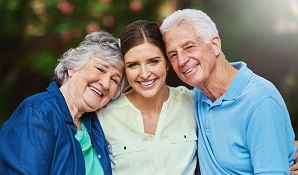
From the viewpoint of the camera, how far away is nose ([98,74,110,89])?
Answer: 2.67 meters

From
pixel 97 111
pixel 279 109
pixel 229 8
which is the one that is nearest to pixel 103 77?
pixel 97 111

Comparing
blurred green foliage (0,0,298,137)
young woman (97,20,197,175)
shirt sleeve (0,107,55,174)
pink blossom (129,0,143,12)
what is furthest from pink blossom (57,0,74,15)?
shirt sleeve (0,107,55,174)

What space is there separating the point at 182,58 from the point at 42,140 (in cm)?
75

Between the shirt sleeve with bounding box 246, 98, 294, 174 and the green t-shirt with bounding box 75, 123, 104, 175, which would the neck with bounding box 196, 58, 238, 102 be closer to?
the shirt sleeve with bounding box 246, 98, 294, 174

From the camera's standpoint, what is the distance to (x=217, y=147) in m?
2.63

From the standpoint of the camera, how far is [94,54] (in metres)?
2.67

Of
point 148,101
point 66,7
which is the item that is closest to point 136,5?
point 66,7

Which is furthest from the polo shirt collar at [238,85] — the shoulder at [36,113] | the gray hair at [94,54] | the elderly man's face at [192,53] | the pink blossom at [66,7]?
the pink blossom at [66,7]

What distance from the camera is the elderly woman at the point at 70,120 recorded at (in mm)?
2434

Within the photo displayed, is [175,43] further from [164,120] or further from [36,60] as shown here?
[36,60]

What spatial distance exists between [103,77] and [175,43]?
15.2 inches

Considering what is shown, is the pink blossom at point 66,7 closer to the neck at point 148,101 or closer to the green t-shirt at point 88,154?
the neck at point 148,101

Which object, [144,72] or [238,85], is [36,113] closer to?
[144,72]

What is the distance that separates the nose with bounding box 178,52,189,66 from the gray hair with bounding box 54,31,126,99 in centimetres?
29
